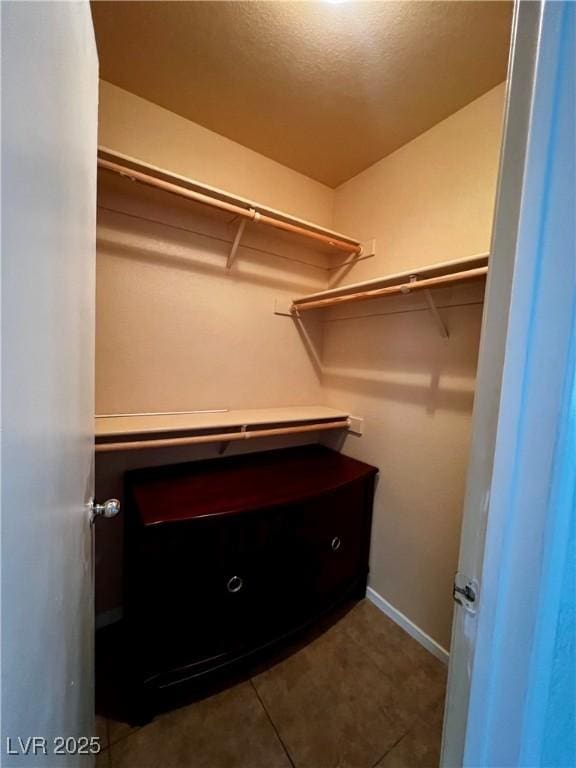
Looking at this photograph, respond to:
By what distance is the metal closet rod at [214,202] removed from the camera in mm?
1153

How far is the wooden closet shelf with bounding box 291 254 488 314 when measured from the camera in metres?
1.12

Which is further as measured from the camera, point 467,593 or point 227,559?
point 227,559

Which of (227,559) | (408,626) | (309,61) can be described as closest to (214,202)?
(309,61)

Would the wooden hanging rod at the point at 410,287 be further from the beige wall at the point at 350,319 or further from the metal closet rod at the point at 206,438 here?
the metal closet rod at the point at 206,438

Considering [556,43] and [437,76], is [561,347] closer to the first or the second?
[556,43]

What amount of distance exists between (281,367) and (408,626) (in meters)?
1.59

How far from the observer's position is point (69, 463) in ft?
1.81

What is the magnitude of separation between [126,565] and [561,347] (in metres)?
1.44

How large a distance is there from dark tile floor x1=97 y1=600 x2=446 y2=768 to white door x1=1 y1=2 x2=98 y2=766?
608 mm

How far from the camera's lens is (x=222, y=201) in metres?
1.39

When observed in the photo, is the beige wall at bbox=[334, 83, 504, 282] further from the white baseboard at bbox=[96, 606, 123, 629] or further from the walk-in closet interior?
the white baseboard at bbox=[96, 606, 123, 629]

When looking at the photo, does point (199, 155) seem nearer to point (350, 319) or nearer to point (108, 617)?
point (350, 319)

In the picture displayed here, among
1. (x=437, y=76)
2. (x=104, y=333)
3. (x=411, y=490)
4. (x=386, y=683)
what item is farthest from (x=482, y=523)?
(x=437, y=76)

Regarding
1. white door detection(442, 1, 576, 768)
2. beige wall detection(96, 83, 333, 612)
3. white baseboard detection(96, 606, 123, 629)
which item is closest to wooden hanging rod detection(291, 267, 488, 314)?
beige wall detection(96, 83, 333, 612)
